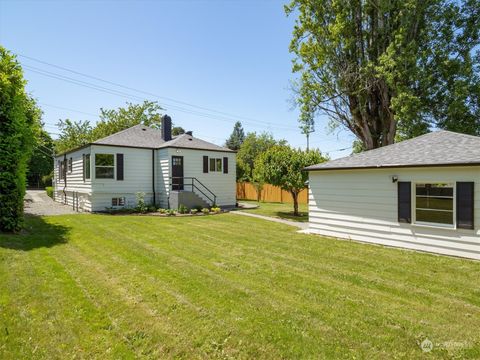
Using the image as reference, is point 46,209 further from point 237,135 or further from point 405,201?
point 237,135

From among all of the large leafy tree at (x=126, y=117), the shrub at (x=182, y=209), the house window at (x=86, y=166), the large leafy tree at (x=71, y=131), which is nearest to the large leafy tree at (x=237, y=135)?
the large leafy tree at (x=126, y=117)

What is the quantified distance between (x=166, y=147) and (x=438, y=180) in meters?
13.4

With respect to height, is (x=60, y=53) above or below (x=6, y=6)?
above

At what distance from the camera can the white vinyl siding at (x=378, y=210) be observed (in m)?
6.98

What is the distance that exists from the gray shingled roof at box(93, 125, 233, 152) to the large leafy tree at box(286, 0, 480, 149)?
8771 mm

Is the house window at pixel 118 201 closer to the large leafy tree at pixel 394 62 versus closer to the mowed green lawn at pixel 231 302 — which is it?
the mowed green lawn at pixel 231 302

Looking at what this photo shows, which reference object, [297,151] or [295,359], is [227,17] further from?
[295,359]

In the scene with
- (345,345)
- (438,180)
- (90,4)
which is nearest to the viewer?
(345,345)

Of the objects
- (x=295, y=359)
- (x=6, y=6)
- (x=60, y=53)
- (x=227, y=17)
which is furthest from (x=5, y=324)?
(x=60, y=53)

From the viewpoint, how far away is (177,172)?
17031 millimetres

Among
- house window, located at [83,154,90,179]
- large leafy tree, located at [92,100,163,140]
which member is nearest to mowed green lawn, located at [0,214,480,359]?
house window, located at [83,154,90,179]

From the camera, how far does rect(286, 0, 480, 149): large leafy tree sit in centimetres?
1509

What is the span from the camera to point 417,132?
15766mm

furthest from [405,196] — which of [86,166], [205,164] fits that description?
[86,166]
